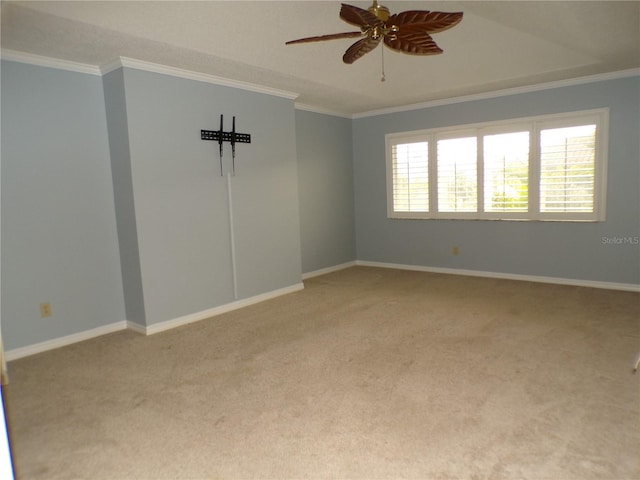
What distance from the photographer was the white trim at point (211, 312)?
3.85 meters

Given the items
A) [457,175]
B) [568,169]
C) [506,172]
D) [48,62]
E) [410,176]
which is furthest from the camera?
[410,176]

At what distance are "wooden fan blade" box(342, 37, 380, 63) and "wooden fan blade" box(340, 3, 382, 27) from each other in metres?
0.17

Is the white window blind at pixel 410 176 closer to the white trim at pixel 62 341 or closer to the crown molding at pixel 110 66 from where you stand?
the crown molding at pixel 110 66

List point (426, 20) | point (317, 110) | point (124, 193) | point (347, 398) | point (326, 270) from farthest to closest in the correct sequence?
point (326, 270)
point (317, 110)
point (124, 193)
point (347, 398)
point (426, 20)

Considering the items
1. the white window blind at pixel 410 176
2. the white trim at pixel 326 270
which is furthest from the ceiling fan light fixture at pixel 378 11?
the white trim at pixel 326 270

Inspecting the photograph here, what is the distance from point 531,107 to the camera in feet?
16.8

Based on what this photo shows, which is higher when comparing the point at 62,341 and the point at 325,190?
the point at 325,190

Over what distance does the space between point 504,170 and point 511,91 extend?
96 cm

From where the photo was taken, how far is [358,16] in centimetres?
239

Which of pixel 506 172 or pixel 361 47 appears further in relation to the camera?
pixel 506 172

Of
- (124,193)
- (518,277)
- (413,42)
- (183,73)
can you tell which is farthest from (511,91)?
(124,193)

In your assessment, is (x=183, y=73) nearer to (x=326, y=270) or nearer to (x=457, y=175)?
(x=326, y=270)

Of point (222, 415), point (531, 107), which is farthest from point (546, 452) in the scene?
point (531, 107)

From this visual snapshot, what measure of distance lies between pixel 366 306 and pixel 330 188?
235cm
